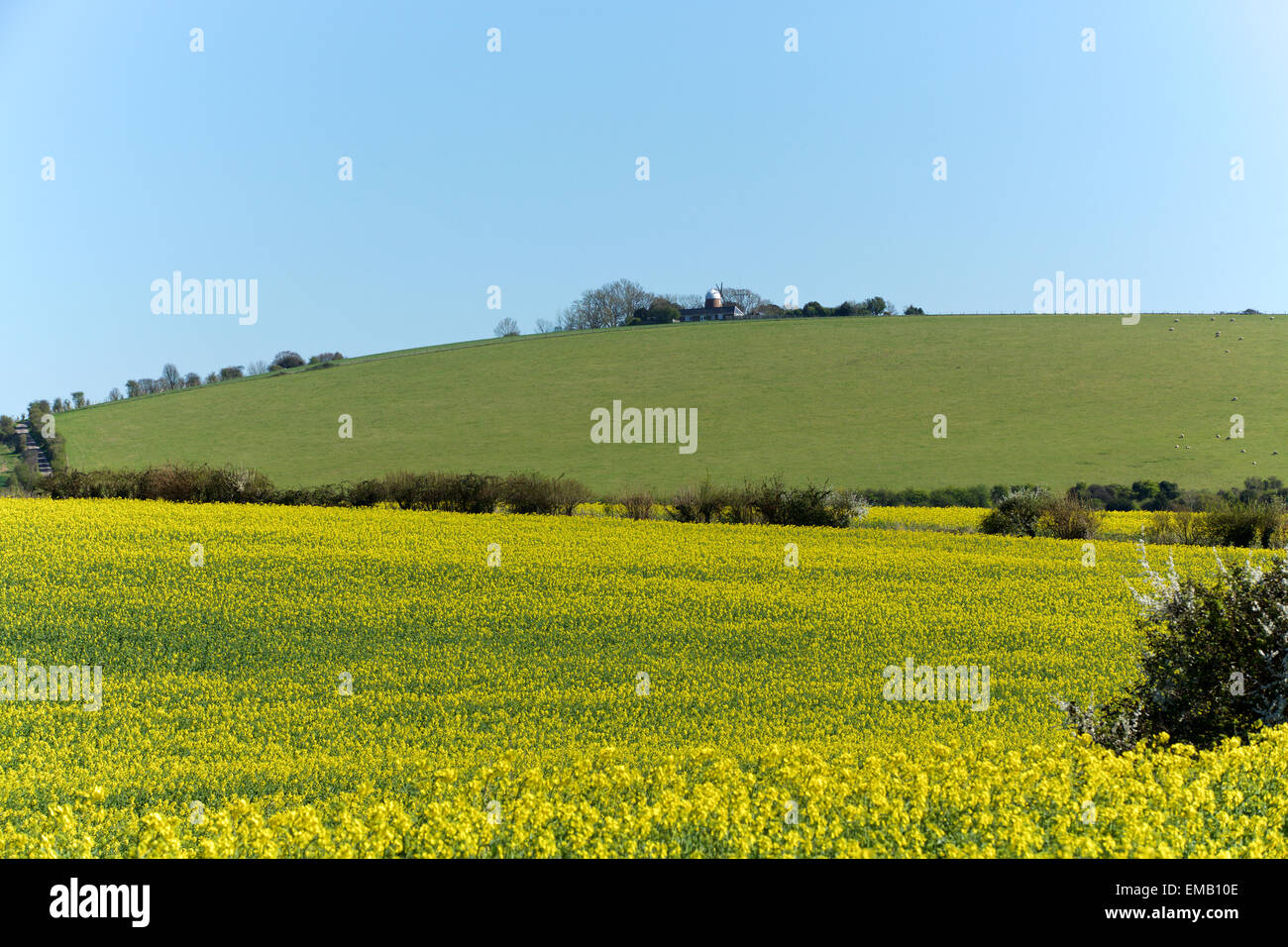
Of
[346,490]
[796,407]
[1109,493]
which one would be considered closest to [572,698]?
[346,490]

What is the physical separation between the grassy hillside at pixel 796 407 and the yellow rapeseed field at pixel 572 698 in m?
28.0

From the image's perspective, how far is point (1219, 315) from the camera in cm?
7169

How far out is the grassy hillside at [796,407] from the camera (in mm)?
50188

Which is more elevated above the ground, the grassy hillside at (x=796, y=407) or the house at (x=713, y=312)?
the house at (x=713, y=312)

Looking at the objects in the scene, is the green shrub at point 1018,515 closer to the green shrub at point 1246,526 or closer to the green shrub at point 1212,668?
the green shrub at point 1246,526

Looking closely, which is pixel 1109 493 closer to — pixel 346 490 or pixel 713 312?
pixel 346 490

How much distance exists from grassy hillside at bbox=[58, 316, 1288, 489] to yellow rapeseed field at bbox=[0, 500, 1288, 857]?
28.0m

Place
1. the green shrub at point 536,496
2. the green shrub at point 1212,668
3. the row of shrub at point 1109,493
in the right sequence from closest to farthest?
the green shrub at point 1212,668
the green shrub at point 536,496
the row of shrub at point 1109,493

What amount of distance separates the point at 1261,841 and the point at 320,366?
7826 centimetres

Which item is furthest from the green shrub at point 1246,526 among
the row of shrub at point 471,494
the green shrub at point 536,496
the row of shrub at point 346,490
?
the green shrub at point 536,496

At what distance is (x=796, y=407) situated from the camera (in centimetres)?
5984

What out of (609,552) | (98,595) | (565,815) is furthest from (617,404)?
(565,815)

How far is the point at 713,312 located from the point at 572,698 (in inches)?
3236
